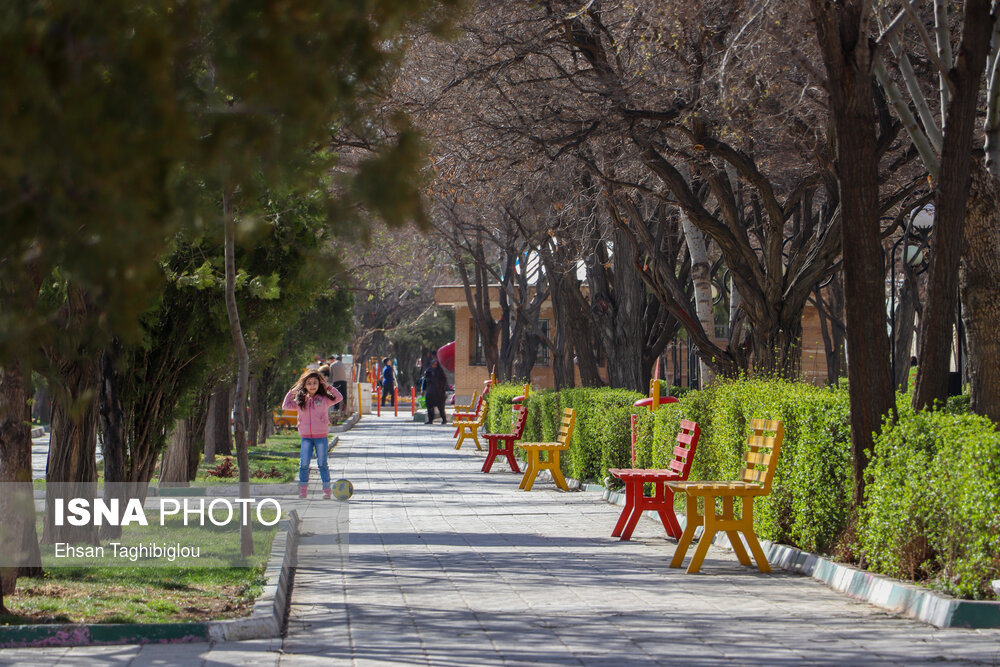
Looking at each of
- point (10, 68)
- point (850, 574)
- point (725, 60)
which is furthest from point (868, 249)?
point (10, 68)

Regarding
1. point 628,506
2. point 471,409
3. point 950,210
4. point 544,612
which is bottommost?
point 544,612

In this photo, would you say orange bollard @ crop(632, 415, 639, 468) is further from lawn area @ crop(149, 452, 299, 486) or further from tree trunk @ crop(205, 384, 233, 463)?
tree trunk @ crop(205, 384, 233, 463)

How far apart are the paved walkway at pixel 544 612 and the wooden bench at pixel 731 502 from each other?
19cm

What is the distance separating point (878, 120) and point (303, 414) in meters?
8.21

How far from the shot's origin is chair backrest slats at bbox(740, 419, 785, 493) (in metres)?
9.88

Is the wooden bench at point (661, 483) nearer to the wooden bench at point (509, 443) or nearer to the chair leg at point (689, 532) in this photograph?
the chair leg at point (689, 532)

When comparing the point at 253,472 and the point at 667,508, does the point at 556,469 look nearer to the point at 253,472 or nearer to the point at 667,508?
the point at 253,472

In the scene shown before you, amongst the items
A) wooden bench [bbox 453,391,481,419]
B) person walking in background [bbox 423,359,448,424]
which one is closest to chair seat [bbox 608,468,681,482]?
wooden bench [bbox 453,391,481,419]

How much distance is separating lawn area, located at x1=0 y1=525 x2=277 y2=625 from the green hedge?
14.4 ft

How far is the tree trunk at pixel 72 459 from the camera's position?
10.6 metres

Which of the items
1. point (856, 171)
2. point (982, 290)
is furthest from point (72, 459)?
point (982, 290)

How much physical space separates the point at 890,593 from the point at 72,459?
681 cm

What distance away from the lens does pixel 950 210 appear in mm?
9328

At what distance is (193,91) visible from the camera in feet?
13.1
